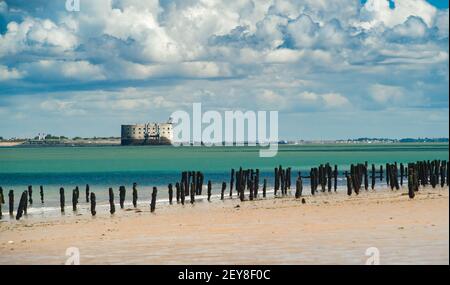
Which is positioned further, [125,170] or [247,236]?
[125,170]

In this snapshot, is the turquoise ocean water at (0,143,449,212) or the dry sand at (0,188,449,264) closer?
the dry sand at (0,188,449,264)

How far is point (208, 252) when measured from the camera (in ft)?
50.1

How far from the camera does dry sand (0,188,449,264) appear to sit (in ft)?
47.6

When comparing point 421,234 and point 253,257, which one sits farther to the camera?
point 421,234

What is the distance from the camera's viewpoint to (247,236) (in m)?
18.0

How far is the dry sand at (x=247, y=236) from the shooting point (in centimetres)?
1451

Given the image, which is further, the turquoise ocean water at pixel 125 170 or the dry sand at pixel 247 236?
the turquoise ocean water at pixel 125 170
